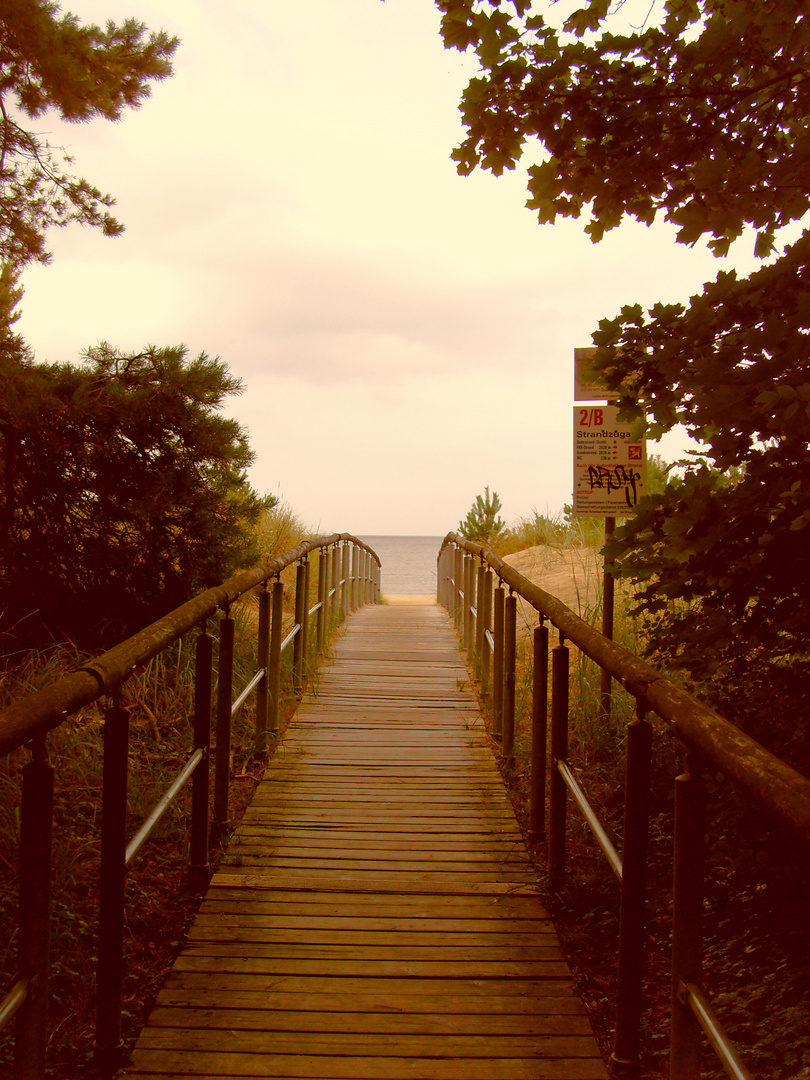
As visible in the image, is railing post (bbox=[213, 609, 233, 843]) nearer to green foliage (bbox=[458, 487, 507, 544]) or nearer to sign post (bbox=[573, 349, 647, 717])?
sign post (bbox=[573, 349, 647, 717])

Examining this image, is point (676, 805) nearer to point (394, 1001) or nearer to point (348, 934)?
point (394, 1001)

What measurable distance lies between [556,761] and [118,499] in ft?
10.6

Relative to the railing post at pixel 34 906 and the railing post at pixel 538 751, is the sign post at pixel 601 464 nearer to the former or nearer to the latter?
the railing post at pixel 538 751

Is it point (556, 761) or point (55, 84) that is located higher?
point (55, 84)

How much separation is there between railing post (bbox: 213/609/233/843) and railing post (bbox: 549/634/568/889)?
1.18m

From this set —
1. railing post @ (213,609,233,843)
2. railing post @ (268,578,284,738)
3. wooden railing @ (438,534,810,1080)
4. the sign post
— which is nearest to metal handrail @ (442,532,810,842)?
wooden railing @ (438,534,810,1080)

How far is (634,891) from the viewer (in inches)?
80.1

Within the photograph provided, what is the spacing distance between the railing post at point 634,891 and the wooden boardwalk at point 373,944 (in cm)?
14

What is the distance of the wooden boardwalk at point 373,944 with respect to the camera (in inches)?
82.7

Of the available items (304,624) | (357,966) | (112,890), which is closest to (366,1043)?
(357,966)

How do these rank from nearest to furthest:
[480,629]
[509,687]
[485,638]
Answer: [509,687], [485,638], [480,629]

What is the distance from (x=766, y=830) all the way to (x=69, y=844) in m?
2.32

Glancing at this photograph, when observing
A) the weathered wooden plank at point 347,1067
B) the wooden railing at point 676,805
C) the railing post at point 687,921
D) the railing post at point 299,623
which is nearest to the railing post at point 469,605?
the railing post at point 299,623

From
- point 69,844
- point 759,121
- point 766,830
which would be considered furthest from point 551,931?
point 759,121
